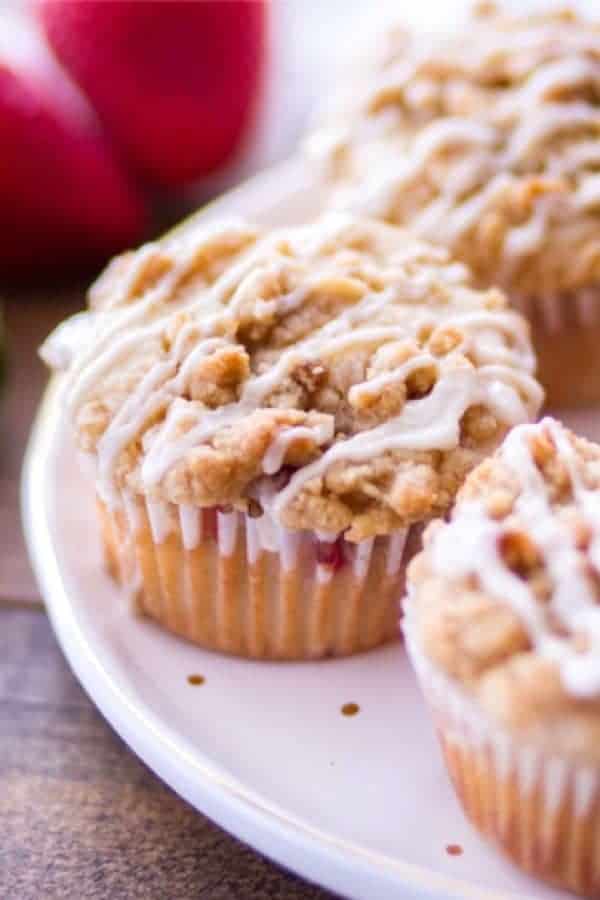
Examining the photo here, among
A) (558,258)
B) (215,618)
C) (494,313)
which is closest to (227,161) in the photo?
(558,258)

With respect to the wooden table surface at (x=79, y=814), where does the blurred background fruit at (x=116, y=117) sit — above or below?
above

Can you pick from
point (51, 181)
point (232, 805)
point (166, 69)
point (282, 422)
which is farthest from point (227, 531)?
point (166, 69)

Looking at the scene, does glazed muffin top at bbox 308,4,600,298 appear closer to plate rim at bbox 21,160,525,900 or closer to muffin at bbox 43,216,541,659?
muffin at bbox 43,216,541,659

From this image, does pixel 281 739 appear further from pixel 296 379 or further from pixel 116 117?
pixel 116 117

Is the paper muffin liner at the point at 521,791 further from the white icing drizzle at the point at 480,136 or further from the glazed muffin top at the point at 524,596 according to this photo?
the white icing drizzle at the point at 480,136

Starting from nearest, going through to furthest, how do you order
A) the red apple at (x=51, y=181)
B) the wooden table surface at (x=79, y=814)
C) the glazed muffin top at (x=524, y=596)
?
the glazed muffin top at (x=524, y=596)
the wooden table surface at (x=79, y=814)
the red apple at (x=51, y=181)

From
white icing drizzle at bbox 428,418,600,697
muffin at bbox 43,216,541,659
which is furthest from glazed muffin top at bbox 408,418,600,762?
muffin at bbox 43,216,541,659

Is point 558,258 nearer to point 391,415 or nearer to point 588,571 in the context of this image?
point 391,415

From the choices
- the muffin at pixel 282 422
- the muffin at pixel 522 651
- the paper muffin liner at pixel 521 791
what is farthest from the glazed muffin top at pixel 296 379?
the paper muffin liner at pixel 521 791
